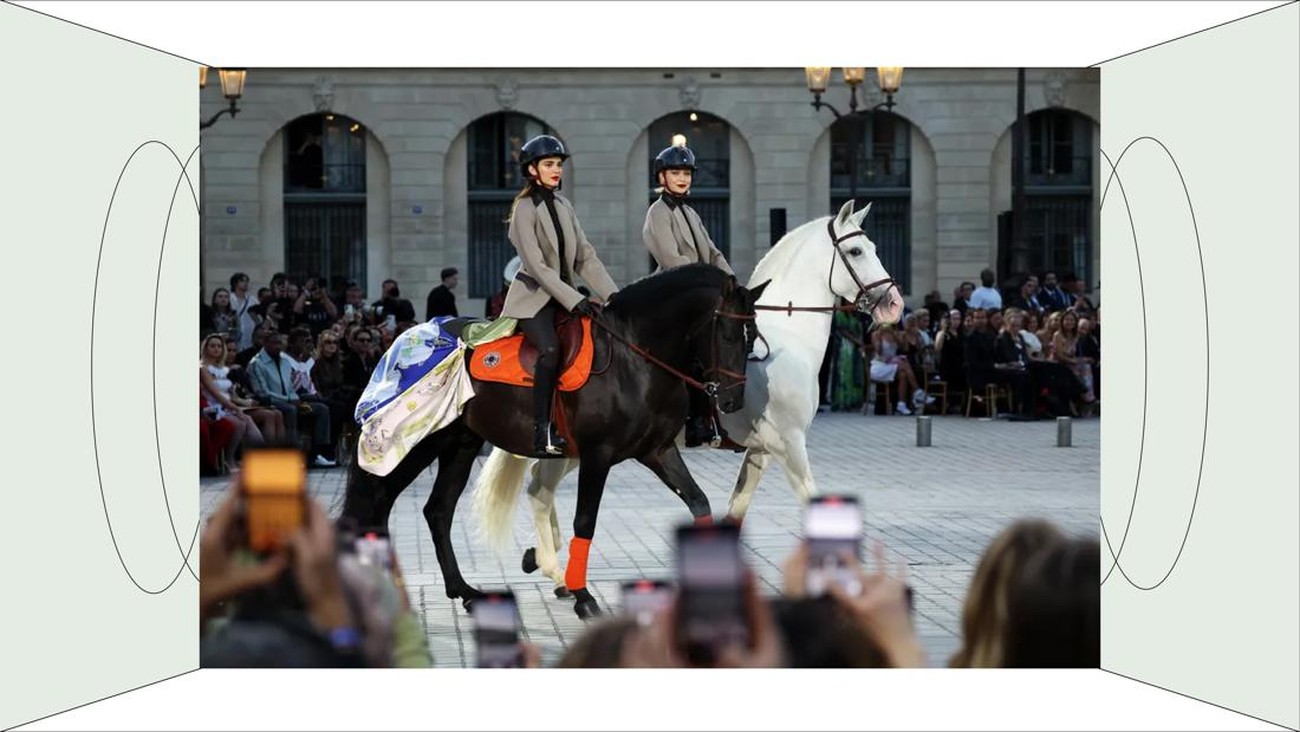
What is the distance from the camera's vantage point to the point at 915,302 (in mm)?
34625

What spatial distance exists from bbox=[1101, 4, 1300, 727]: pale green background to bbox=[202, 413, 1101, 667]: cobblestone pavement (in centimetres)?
115

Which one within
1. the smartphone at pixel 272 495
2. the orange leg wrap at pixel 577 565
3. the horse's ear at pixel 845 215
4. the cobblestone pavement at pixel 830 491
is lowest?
the cobblestone pavement at pixel 830 491

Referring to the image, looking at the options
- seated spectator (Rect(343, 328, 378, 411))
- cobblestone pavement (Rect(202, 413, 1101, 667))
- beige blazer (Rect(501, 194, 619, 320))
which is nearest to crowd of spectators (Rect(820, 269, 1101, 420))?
cobblestone pavement (Rect(202, 413, 1101, 667))

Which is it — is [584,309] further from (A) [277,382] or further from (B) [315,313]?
(B) [315,313]

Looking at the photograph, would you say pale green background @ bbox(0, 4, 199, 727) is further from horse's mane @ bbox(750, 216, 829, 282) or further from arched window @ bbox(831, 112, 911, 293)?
arched window @ bbox(831, 112, 911, 293)

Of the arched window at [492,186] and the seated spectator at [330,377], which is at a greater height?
the arched window at [492,186]

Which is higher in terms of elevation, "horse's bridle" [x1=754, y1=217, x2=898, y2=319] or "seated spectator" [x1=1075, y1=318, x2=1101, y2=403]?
"horse's bridle" [x1=754, y1=217, x2=898, y2=319]

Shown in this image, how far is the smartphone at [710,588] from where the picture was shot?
22.0 feet

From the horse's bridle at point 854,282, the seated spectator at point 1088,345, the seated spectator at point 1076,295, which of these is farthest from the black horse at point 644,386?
the seated spectator at point 1076,295

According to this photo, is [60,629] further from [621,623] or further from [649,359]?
[649,359]

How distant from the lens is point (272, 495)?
7.74m

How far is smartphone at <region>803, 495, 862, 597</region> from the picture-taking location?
23.1 feet

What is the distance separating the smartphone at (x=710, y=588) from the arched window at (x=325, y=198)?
2497cm

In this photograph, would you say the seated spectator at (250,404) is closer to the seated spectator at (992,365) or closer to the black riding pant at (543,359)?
the black riding pant at (543,359)
